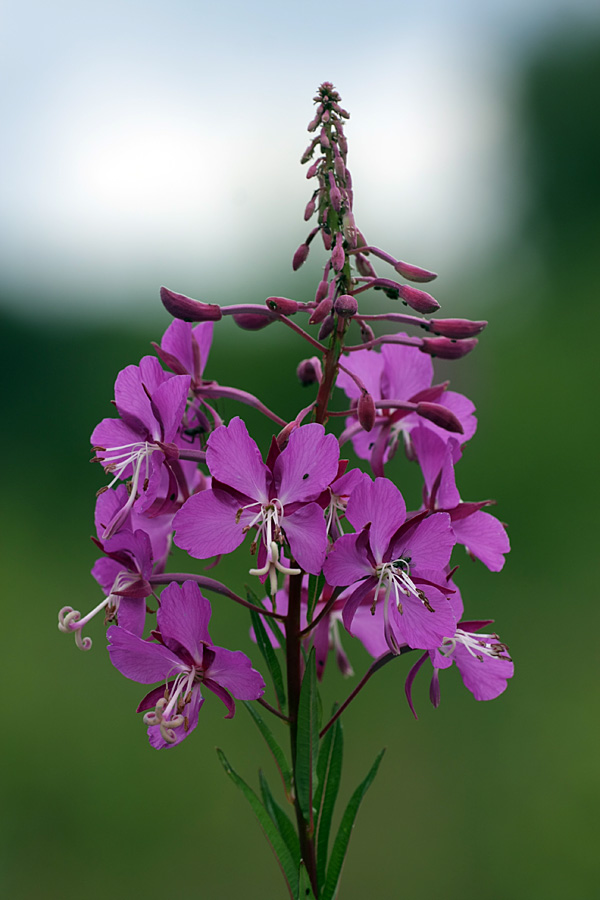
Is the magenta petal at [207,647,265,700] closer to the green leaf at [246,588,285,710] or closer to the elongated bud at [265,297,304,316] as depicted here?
the green leaf at [246,588,285,710]

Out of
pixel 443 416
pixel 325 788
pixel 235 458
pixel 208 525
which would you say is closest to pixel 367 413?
pixel 443 416

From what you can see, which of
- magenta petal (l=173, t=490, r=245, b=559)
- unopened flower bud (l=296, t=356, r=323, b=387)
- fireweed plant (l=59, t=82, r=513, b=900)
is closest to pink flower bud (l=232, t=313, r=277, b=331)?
fireweed plant (l=59, t=82, r=513, b=900)

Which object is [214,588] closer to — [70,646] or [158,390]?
[158,390]

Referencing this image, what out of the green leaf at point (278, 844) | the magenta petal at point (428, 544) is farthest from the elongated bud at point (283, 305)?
the green leaf at point (278, 844)

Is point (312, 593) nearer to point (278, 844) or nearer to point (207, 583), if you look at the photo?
point (207, 583)

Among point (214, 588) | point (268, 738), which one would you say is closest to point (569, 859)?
point (268, 738)

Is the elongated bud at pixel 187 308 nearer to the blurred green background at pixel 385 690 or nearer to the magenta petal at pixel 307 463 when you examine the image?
the magenta petal at pixel 307 463

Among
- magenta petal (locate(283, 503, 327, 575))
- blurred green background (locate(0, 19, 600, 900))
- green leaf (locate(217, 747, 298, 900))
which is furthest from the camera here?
blurred green background (locate(0, 19, 600, 900))
